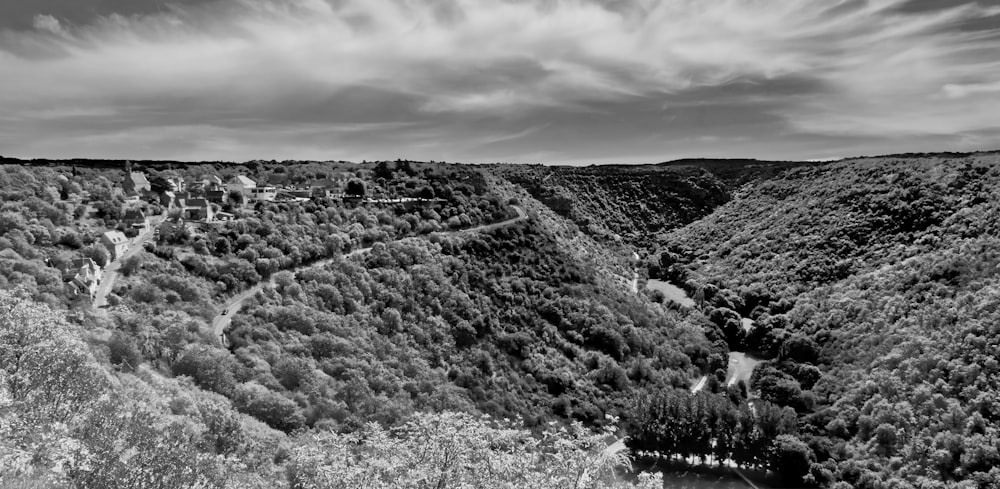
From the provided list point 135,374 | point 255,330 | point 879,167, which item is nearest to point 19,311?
point 135,374

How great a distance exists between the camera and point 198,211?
44844mm

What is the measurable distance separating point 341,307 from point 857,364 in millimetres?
41947

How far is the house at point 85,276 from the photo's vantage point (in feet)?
93.6

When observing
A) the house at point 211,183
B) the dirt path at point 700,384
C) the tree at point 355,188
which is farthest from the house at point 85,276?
the dirt path at point 700,384

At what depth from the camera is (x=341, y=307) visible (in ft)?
124

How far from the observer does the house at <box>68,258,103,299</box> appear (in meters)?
28.5

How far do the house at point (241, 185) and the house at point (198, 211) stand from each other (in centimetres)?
610

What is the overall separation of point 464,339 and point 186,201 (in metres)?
26.8

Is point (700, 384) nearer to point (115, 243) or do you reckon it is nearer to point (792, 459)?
point (792, 459)

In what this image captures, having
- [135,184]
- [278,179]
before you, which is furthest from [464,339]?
→ [278,179]

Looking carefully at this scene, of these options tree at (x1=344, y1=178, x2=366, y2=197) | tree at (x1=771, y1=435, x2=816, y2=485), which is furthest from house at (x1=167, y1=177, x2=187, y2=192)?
tree at (x1=771, y1=435, x2=816, y2=485)

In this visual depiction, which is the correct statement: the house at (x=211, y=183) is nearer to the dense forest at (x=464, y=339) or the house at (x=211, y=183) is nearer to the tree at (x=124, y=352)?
the dense forest at (x=464, y=339)

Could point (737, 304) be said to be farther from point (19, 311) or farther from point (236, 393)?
point (19, 311)

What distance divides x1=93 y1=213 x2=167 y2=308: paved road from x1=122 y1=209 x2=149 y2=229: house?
0.44 metres
